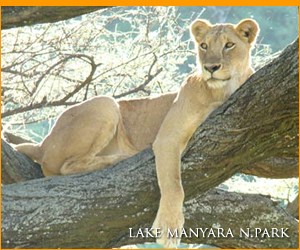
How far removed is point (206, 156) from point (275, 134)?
1.13 ft

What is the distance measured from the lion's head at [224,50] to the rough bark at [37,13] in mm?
634

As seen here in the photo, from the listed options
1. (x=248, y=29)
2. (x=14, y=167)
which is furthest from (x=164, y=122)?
(x=14, y=167)

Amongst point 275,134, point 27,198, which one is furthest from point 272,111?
point 27,198

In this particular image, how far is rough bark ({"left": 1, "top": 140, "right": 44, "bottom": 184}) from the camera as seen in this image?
4.69 metres

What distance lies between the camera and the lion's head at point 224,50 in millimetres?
4488

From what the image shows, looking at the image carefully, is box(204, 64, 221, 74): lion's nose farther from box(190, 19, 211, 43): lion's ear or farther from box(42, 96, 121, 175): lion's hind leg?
box(42, 96, 121, 175): lion's hind leg

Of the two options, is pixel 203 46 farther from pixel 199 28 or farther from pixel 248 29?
pixel 248 29

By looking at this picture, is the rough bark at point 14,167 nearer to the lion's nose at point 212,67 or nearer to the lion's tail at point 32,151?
the lion's tail at point 32,151

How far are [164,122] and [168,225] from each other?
598 mm

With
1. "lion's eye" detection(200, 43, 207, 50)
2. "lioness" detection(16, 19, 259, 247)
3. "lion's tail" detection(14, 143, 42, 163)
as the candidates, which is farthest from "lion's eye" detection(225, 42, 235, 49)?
"lion's tail" detection(14, 143, 42, 163)

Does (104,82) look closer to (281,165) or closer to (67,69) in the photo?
(67,69)

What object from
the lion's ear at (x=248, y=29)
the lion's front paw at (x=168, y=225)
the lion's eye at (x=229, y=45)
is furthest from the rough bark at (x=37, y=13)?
the lion's front paw at (x=168, y=225)

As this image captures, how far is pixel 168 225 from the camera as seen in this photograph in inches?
168

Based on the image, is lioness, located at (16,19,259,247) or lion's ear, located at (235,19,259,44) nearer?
lioness, located at (16,19,259,247)
